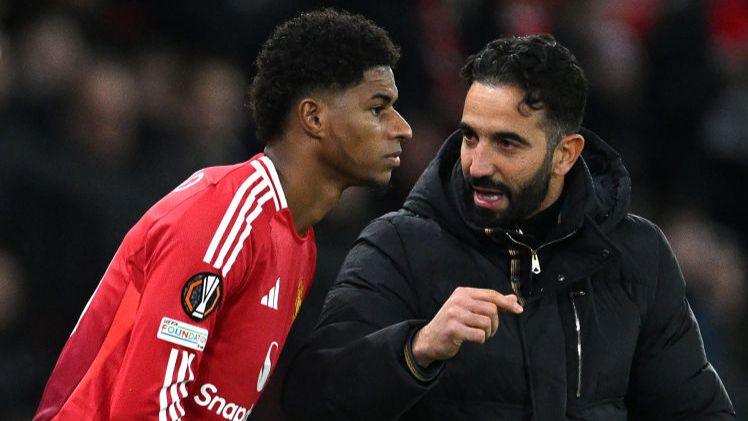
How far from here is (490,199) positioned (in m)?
3.57

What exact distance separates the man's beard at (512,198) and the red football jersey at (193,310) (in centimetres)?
49

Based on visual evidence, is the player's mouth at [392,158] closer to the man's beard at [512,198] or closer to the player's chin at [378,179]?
the player's chin at [378,179]

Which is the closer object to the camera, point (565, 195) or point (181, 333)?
point (181, 333)

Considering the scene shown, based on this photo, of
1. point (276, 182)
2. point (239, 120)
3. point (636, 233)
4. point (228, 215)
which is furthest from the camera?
point (239, 120)

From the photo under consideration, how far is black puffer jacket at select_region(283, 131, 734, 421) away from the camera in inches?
133

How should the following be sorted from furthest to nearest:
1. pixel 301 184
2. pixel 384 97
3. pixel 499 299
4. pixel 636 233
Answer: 1. pixel 636 233
2. pixel 384 97
3. pixel 301 184
4. pixel 499 299

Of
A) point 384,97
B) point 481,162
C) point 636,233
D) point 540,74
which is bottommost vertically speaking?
point 636,233

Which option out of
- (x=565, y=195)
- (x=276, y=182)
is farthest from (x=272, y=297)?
(x=565, y=195)

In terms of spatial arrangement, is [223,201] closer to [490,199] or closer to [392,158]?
[392,158]

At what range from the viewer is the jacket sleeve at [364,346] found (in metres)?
3.26

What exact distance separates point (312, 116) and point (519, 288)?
739 mm

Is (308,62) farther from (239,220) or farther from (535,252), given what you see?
(535,252)

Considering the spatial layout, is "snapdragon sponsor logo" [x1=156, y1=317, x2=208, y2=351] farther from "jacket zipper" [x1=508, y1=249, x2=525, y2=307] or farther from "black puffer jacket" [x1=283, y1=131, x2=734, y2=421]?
"jacket zipper" [x1=508, y1=249, x2=525, y2=307]

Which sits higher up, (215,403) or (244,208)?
(244,208)
